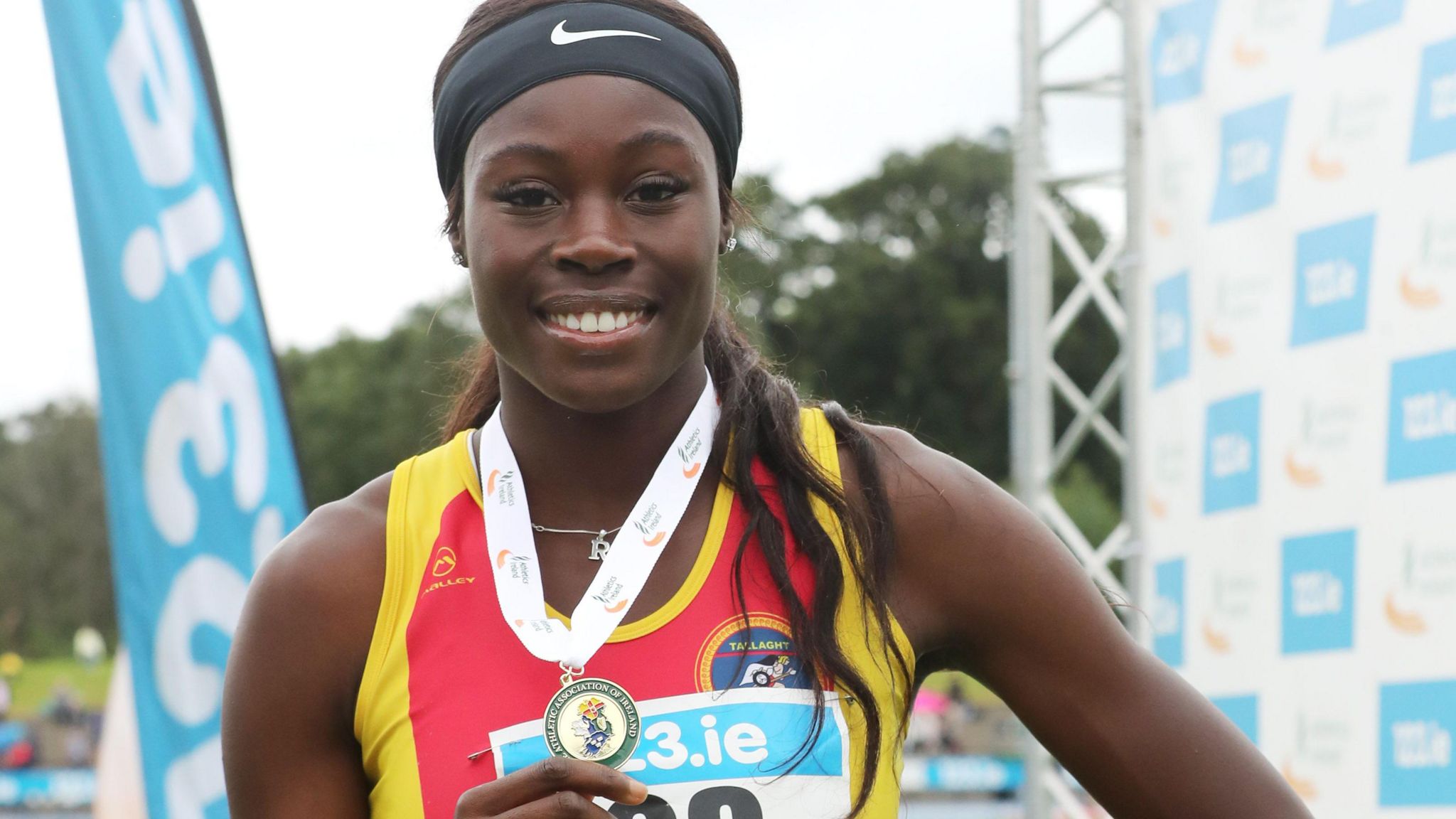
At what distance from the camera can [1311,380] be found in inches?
173

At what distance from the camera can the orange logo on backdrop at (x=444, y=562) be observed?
1573 millimetres

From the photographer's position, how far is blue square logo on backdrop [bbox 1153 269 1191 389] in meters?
4.98

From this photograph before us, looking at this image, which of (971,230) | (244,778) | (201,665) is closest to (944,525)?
(244,778)

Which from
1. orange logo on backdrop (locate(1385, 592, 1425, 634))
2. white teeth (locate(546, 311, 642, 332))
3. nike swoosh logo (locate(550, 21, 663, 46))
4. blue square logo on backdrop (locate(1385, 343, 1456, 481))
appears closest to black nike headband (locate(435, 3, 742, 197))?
nike swoosh logo (locate(550, 21, 663, 46))

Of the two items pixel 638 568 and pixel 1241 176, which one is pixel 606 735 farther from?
pixel 1241 176

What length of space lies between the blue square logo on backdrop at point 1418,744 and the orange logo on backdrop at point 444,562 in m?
3.18

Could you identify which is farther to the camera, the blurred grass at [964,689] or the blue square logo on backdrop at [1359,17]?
the blurred grass at [964,689]

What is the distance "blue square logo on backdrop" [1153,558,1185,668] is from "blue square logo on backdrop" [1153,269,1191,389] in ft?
2.03

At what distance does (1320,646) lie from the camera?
14.1ft

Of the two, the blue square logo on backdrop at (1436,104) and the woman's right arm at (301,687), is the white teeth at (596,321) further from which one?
the blue square logo on backdrop at (1436,104)

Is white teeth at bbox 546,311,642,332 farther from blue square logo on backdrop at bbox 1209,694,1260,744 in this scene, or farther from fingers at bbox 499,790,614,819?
blue square logo on backdrop at bbox 1209,694,1260,744

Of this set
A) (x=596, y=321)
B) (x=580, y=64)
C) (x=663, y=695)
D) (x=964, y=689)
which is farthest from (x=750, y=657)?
(x=964, y=689)

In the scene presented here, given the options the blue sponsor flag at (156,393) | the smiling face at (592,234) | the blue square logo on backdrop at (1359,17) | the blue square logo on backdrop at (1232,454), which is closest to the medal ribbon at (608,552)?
the smiling face at (592,234)

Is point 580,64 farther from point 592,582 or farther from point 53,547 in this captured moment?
point 53,547
